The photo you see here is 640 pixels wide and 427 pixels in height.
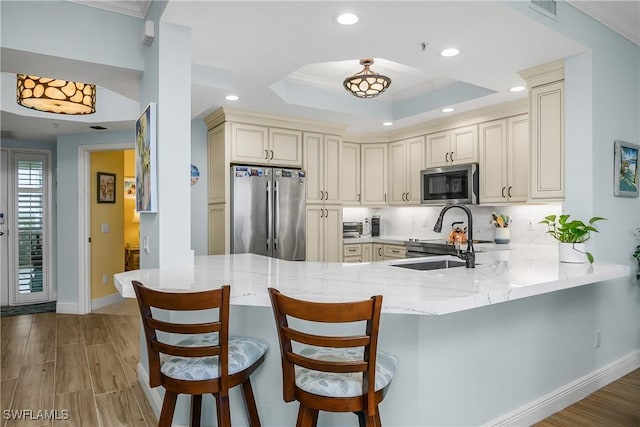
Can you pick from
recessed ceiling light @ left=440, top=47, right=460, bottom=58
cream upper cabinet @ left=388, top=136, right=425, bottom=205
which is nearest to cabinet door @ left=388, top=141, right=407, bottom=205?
cream upper cabinet @ left=388, top=136, right=425, bottom=205

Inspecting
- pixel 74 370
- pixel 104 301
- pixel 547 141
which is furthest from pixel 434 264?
pixel 104 301

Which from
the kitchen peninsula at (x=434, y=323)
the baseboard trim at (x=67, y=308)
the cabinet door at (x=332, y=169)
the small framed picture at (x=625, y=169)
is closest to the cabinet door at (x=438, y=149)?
the cabinet door at (x=332, y=169)

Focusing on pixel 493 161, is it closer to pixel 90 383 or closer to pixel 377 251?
pixel 377 251

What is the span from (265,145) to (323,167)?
2.69ft

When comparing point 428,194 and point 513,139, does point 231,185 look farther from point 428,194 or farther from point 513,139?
point 513,139

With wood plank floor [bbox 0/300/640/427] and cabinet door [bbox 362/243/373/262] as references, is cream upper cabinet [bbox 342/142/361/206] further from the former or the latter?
wood plank floor [bbox 0/300/640/427]

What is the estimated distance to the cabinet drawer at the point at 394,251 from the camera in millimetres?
5012

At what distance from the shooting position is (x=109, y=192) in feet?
18.1

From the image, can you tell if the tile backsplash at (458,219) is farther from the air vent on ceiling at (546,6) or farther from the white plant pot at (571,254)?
the air vent on ceiling at (546,6)

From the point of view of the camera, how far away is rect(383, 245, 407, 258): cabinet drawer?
5012mm

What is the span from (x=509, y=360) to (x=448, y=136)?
3.11 metres

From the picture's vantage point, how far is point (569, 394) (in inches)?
101

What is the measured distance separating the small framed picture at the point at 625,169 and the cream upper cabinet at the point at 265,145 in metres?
3.02

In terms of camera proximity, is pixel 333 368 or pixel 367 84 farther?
pixel 367 84
